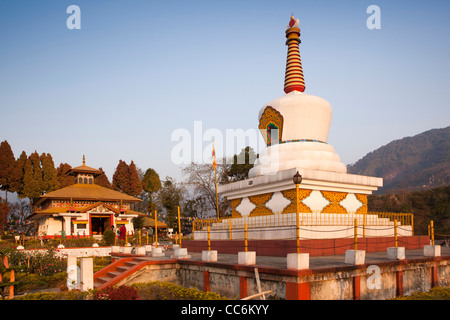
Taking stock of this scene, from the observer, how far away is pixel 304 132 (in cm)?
2400

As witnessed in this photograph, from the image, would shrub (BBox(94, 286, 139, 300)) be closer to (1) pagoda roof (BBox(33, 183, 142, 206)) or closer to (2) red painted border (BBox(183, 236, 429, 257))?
(2) red painted border (BBox(183, 236, 429, 257))

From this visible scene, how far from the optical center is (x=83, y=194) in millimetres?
45938

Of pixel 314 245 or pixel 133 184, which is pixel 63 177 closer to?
pixel 133 184

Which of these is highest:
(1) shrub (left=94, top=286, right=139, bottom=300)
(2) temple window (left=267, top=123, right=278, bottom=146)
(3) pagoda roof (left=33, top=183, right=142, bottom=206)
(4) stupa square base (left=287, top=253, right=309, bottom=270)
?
(2) temple window (left=267, top=123, right=278, bottom=146)

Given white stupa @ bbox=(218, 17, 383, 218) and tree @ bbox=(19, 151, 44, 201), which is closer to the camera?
white stupa @ bbox=(218, 17, 383, 218)

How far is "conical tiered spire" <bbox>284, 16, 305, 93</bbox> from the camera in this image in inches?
1019

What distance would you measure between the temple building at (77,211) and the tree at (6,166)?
8252 millimetres

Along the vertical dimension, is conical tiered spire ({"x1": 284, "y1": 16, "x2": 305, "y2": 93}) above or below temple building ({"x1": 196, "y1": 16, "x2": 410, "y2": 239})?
above

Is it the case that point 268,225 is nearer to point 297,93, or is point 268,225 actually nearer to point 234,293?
point 234,293

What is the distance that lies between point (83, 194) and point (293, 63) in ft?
104

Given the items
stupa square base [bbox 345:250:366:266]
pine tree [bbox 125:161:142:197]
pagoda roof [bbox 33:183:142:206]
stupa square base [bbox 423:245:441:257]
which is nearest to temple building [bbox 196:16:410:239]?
stupa square base [bbox 423:245:441:257]

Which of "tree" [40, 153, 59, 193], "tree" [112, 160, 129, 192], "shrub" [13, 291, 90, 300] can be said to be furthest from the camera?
"tree" [112, 160, 129, 192]

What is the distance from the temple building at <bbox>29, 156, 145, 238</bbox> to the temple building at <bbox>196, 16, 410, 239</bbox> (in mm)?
21101
